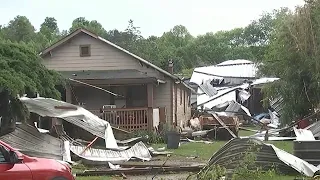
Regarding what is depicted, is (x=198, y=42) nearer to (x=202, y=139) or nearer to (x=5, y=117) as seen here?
(x=202, y=139)

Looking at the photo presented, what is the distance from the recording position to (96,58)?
29.9 m

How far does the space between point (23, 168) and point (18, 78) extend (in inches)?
234

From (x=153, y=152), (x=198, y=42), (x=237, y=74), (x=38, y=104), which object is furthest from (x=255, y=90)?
(x=198, y=42)

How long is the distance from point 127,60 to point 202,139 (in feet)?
19.4

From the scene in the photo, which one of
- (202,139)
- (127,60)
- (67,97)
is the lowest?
(202,139)

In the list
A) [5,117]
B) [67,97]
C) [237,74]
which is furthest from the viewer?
[237,74]

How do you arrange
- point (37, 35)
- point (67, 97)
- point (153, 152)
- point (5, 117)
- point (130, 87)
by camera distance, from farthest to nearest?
point (37, 35), point (130, 87), point (67, 97), point (153, 152), point (5, 117)

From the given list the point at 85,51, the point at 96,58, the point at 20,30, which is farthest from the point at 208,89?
the point at 20,30

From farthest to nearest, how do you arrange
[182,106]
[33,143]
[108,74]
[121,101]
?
[182,106] < [121,101] < [108,74] < [33,143]

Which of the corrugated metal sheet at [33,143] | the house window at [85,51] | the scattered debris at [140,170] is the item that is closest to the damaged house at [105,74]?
the house window at [85,51]

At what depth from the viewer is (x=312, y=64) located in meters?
23.7

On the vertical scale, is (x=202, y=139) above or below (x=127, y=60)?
below

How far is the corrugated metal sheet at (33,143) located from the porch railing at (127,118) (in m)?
8.57

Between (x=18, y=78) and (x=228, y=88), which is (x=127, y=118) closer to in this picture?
(x=18, y=78)
